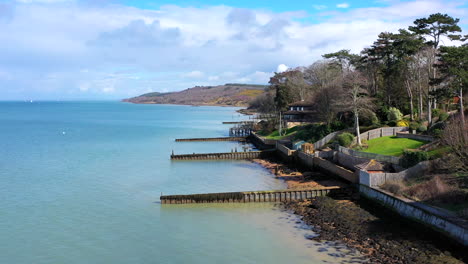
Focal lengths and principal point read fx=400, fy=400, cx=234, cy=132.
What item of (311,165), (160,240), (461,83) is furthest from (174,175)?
(461,83)

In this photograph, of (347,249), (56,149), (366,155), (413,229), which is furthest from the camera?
(56,149)

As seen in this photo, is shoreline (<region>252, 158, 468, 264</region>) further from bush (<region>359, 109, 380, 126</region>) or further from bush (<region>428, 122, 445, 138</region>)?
bush (<region>359, 109, 380, 126</region>)

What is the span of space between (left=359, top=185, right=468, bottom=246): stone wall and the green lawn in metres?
10.2

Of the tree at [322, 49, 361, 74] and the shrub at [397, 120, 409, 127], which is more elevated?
the tree at [322, 49, 361, 74]

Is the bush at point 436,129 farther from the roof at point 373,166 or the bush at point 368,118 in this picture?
the bush at point 368,118

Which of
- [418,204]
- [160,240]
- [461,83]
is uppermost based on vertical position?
[461,83]

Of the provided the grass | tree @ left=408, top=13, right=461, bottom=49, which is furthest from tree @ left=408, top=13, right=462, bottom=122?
the grass

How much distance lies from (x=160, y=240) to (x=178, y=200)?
745 centimetres

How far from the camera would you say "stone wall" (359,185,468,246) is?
21128 millimetres

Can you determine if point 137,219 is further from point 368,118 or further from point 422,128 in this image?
point 368,118

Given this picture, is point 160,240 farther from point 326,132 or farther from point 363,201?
point 326,132

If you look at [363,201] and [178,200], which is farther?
[178,200]

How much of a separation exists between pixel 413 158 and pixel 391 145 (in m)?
9.82

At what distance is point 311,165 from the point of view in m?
43.8
